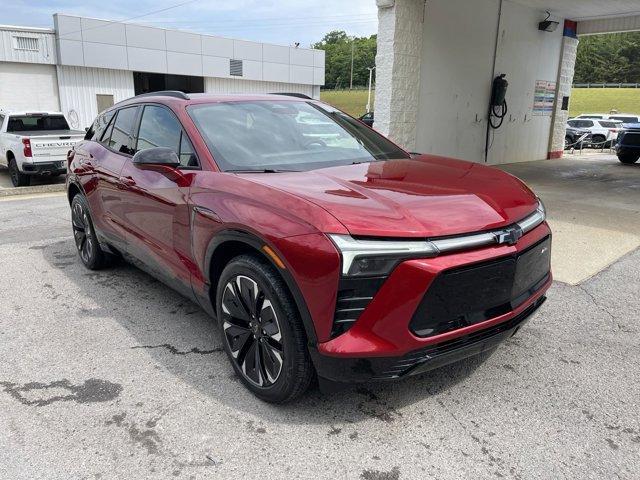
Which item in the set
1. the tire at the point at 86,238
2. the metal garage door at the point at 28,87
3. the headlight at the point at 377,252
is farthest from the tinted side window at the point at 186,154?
the metal garage door at the point at 28,87

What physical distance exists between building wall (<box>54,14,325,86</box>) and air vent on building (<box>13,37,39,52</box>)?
1.00 metres

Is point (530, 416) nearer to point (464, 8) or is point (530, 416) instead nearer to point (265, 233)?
point (265, 233)

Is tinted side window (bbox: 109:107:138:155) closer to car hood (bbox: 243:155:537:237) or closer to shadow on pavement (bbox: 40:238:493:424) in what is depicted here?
shadow on pavement (bbox: 40:238:493:424)

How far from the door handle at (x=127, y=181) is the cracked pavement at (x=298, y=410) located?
1.05 meters

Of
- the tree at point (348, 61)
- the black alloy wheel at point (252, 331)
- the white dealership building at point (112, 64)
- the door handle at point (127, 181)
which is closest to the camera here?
the black alloy wheel at point (252, 331)

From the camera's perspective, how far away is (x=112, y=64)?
1073 inches

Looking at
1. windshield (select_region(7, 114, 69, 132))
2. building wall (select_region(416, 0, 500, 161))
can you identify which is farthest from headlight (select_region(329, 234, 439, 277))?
windshield (select_region(7, 114, 69, 132))

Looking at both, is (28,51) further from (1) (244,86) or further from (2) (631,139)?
(2) (631,139)

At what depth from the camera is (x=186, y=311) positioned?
427 centimetres

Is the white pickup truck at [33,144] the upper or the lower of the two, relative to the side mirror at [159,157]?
lower

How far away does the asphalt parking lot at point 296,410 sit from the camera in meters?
2.42

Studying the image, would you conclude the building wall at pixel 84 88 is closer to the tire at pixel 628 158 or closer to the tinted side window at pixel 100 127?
the tinted side window at pixel 100 127

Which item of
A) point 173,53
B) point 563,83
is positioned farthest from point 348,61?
point 563,83

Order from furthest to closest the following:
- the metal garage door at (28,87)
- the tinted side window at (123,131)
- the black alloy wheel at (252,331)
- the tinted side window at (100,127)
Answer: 1. the metal garage door at (28,87)
2. the tinted side window at (100,127)
3. the tinted side window at (123,131)
4. the black alloy wheel at (252,331)
